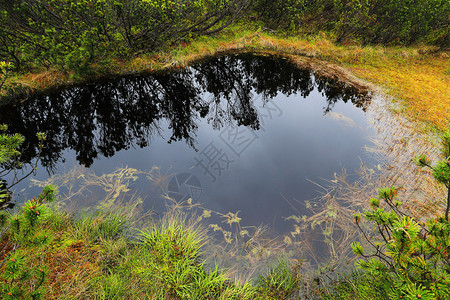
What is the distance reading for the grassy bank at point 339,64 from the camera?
7039 millimetres

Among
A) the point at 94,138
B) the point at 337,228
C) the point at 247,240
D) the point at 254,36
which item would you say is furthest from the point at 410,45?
the point at 94,138

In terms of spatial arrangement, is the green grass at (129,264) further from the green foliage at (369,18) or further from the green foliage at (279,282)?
the green foliage at (369,18)

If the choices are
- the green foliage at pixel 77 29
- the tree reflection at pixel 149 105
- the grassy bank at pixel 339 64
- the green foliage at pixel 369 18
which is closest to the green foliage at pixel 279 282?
the tree reflection at pixel 149 105

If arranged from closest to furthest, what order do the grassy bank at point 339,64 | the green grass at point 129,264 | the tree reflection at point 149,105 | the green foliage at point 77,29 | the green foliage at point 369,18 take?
the green grass at point 129,264
the tree reflection at point 149,105
the green foliage at point 77,29
the grassy bank at point 339,64
the green foliage at point 369,18

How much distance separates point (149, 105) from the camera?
710 centimetres

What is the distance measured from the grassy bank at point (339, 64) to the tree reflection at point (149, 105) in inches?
26.3

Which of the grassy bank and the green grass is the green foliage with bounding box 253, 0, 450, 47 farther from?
the green grass

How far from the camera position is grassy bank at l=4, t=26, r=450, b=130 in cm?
704

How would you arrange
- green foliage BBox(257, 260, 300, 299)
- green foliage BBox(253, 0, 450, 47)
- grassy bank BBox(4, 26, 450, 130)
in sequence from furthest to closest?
green foliage BBox(253, 0, 450, 47) → grassy bank BBox(4, 26, 450, 130) → green foliage BBox(257, 260, 300, 299)

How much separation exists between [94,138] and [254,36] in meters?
9.82

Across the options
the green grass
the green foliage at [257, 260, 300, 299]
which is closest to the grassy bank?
the green grass

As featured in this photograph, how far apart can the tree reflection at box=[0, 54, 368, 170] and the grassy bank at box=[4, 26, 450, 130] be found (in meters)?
0.67

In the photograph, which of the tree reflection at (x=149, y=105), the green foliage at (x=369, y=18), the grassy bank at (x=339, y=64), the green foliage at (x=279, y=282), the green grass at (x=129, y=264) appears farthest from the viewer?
the green foliage at (x=369, y=18)

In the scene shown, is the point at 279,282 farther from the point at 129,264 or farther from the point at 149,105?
the point at 149,105
